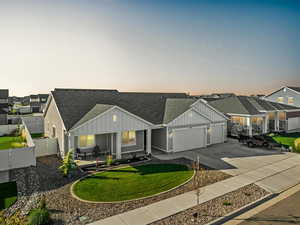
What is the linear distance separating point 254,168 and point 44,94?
297ft

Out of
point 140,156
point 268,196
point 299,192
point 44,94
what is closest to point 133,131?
point 140,156

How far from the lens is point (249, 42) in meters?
21.6

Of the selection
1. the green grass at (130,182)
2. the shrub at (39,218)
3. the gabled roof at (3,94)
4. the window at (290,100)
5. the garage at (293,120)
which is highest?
the gabled roof at (3,94)

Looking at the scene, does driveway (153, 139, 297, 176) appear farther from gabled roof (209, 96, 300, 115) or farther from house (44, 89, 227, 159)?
gabled roof (209, 96, 300, 115)

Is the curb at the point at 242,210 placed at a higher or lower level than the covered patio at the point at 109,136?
lower

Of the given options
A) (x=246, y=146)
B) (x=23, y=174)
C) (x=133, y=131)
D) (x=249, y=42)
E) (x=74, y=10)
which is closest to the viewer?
(x=23, y=174)

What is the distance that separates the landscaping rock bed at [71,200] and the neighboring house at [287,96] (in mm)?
29407

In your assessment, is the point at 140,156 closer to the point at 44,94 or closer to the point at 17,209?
the point at 17,209

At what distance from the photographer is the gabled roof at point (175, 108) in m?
18.3

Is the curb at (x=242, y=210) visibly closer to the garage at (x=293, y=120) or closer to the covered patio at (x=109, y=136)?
the covered patio at (x=109, y=136)

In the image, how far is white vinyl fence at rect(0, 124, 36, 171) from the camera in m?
12.2

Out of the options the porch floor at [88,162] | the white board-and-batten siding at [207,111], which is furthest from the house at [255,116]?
the porch floor at [88,162]

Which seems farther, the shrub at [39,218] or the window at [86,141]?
the window at [86,141]

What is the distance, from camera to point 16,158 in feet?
41.7
